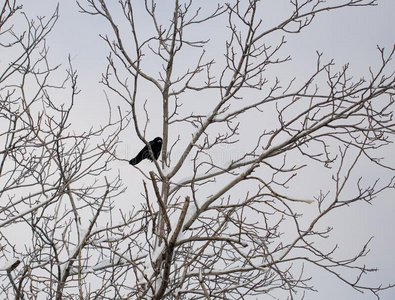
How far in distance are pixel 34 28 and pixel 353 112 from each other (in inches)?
170

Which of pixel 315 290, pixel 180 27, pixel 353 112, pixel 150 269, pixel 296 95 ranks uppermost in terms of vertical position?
pixel 180 27

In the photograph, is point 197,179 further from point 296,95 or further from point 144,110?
point 296,95

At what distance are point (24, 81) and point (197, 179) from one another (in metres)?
2.34

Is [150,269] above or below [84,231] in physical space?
below

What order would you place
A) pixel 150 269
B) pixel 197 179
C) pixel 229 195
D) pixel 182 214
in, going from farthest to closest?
1. pixel 197 179
2. pixel 229 195
3. pixel 150 269
4. pixel 182 214

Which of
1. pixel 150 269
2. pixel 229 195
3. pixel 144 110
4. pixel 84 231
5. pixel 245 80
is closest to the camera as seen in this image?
pixel 150 269

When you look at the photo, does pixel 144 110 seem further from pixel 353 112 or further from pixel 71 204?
pixel 353 112

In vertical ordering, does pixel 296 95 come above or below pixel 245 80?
below

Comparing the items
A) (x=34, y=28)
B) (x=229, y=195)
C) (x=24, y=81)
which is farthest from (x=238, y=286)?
(x=34, y=28)

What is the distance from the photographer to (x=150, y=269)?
3.77 metres

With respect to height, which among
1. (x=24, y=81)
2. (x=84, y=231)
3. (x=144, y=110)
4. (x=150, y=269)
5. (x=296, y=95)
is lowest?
(x=150, y=269)

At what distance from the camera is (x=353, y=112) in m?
4.48

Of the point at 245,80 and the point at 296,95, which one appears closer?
the point at 296,95

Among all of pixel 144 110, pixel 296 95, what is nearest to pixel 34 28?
pixel 144 110
